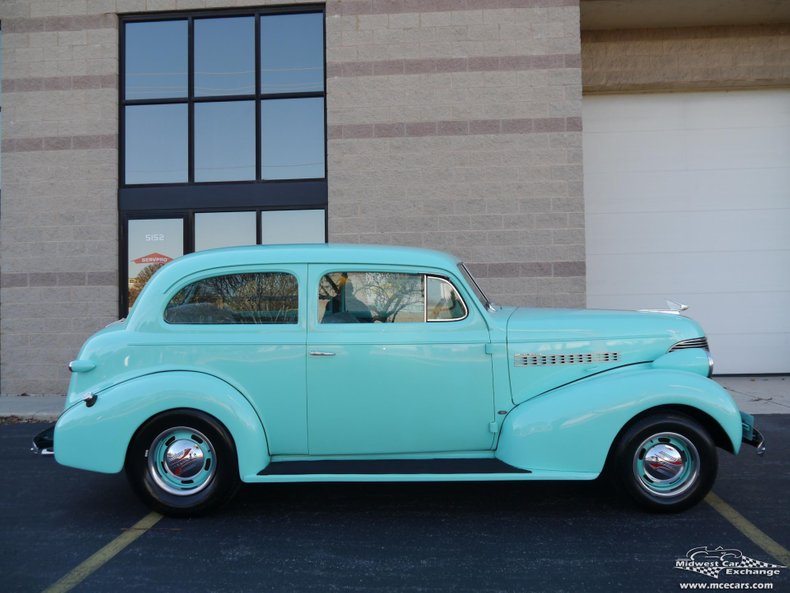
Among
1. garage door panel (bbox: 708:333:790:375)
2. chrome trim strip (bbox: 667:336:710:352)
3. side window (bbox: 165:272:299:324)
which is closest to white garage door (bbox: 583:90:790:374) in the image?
garage door panel (bbox: 708:333:790:375)

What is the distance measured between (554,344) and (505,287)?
4541mm

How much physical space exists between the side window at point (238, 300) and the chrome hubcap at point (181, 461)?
0.78 metres

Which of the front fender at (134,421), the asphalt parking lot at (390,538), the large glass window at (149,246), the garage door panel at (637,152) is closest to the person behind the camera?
the asphalt parking lot at (390,538)

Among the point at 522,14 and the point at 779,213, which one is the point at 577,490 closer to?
the point at 522,14

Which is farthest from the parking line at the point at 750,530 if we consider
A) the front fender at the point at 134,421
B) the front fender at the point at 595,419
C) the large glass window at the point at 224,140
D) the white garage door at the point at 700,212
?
the large glass window at the point at 224,140

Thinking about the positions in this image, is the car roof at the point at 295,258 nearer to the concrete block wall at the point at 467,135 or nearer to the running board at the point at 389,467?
the running board at the point at 389,467

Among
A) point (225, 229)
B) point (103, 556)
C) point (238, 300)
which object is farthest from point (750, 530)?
point (225, 229)

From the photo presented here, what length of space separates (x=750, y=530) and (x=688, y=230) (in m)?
7.15

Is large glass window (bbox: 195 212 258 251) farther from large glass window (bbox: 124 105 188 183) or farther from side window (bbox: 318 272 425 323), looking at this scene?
side window (bbox: 318 272 425 323)

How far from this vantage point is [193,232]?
920cm

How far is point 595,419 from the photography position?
3.99 m

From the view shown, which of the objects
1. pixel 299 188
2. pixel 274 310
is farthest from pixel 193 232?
pixel 274 310

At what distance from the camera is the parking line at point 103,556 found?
10.8 feet

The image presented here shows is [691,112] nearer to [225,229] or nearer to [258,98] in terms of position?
[258,98]
